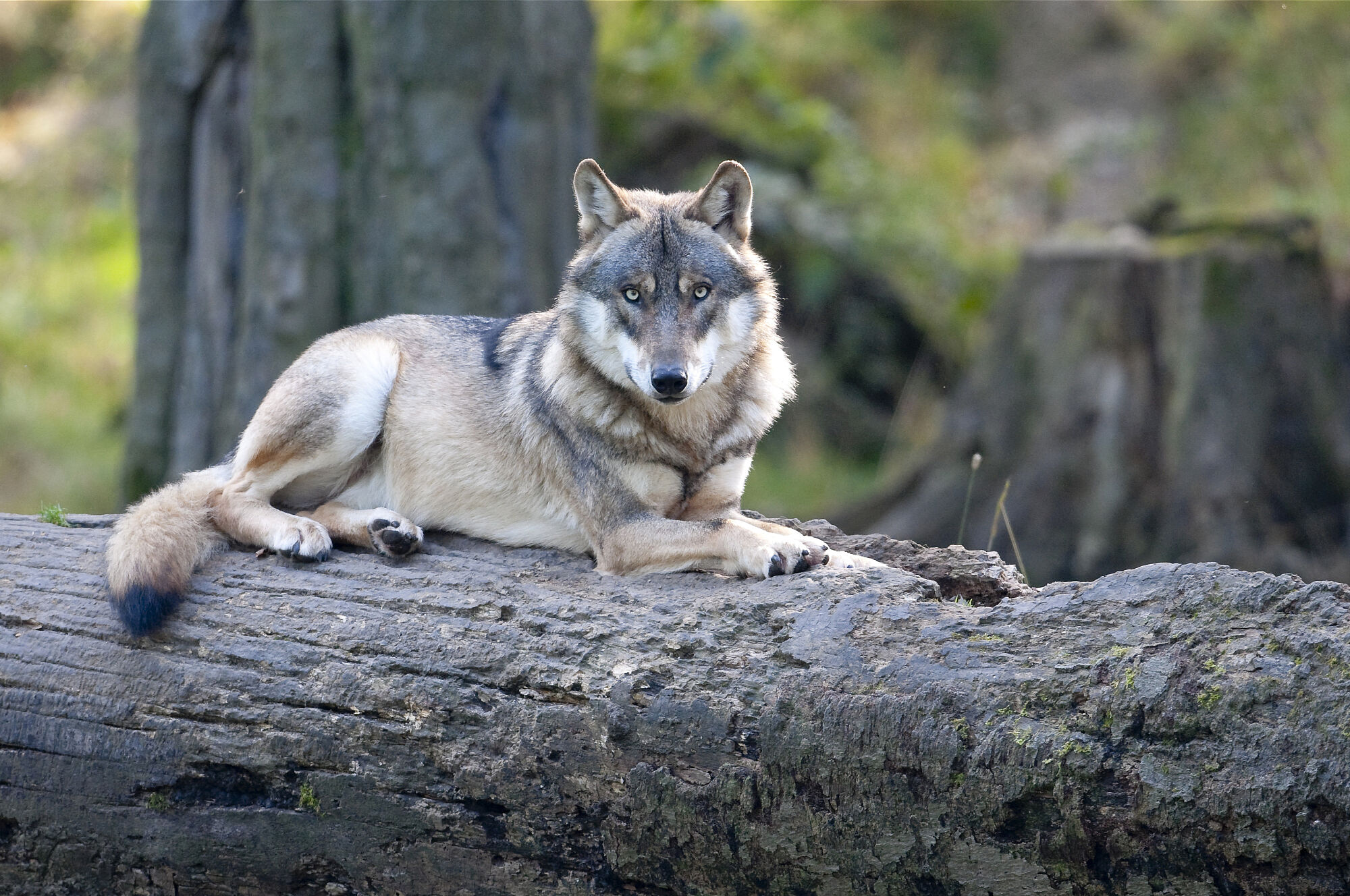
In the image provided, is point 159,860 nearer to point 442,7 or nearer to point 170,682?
point 170,682

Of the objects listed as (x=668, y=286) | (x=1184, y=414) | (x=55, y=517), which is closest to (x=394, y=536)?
(x=668, y=286)

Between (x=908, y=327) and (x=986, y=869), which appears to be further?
(x=908, y=327)

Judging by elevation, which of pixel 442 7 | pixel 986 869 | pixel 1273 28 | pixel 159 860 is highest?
pixel 1273 28

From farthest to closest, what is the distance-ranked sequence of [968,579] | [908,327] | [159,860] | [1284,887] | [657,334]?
1. [908,327]
2. [657,334]
3. [968,579]
4. [159,860]
5. [1284,887]

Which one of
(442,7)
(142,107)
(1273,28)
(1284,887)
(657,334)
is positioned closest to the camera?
(1284,887)

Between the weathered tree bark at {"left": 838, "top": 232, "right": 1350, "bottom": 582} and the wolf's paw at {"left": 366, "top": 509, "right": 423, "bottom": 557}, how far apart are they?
5.82 metres

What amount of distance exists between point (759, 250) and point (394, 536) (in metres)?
9.88

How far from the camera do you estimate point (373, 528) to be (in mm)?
5348

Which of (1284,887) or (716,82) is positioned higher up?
(716,82)

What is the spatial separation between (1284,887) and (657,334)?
124 inches

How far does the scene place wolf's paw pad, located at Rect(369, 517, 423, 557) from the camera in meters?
5.25

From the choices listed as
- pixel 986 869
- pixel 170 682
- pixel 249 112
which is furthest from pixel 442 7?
pixel 986 869

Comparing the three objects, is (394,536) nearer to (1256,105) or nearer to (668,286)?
(668,286)

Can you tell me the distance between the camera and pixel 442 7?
8.29 meters
